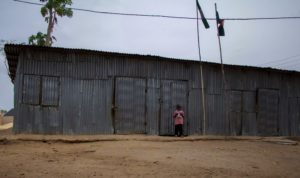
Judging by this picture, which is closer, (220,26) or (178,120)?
(178,120)

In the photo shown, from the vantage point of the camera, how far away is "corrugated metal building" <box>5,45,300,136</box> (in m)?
14.4

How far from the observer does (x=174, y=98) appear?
54.7ft

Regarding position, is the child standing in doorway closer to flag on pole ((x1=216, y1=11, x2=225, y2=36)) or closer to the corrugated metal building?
the corrugated metal building

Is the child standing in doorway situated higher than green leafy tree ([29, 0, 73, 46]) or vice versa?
green leafy tree ([29, 0, 73, 46])

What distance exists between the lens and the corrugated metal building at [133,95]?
1443cm

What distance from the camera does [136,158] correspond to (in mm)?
9883

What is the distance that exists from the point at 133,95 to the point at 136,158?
20.4ft

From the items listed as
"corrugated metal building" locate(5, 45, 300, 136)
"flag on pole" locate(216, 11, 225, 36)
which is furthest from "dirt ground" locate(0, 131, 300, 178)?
"flag on pole" locate(216, 11, 225, 36)

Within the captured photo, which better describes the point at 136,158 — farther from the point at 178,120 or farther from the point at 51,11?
the point at 51,11

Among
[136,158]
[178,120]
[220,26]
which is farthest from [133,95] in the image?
[136,158]

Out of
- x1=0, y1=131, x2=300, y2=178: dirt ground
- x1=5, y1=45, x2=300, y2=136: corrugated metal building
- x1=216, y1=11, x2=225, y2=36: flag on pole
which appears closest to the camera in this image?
x1=0, y1=131, x2=300, y2=178: dirt ground

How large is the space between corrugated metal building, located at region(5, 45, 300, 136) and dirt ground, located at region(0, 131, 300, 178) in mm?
1331

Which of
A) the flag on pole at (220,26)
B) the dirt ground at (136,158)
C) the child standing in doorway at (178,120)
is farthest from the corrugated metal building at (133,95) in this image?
the flag on pole at (220,26)

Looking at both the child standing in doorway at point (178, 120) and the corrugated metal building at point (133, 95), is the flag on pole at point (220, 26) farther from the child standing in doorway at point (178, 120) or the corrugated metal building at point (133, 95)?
the child standing in doorway at point (178, 120)
